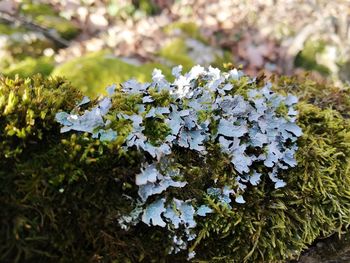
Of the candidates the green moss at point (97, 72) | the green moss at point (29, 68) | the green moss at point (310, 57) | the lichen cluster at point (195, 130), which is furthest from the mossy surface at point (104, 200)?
the green moss at point (310, 57)

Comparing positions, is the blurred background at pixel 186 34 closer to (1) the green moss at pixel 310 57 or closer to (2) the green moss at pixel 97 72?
(1) the green moss at pixel 310 57

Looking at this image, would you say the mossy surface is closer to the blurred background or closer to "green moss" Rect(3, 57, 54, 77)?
"green moss" Rect(3, 57, 54, 77)

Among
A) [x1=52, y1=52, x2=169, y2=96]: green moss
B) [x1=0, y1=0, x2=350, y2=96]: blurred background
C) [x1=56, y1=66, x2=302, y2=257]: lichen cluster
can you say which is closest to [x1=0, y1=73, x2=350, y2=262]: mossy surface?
[x1=56, y1=66, x2=302, y2=257]: lichen cluster

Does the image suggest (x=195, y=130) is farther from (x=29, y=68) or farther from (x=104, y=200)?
(x=29, y=68)

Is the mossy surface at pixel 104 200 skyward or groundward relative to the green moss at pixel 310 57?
skyward

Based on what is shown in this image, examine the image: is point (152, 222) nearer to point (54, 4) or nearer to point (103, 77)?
point (103, 77)

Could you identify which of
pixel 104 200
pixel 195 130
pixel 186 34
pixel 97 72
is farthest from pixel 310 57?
pixel 104 200
